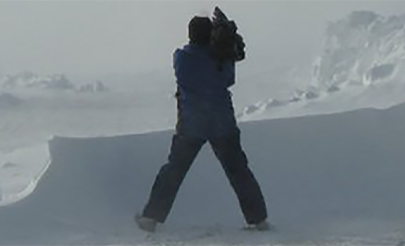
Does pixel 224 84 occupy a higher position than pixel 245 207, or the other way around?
pixel 224 84

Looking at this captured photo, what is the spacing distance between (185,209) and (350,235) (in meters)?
1.17

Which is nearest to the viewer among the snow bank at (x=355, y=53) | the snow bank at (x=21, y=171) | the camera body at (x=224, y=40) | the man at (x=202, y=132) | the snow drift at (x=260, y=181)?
the camera body at (x=224, y=40)

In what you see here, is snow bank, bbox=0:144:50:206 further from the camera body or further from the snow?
the camera body

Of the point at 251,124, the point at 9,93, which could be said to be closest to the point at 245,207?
the point at 251,124

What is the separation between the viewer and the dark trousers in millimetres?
6012

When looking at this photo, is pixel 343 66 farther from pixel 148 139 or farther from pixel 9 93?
pixel 9 93

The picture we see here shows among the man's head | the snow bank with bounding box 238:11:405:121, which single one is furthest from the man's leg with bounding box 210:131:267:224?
the snow bank with bounding box 238:11:405:121

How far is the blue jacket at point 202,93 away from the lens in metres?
5.95

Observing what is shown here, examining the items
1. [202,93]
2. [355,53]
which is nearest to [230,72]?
[202,93]

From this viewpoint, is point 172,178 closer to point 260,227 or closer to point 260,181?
point 260,227

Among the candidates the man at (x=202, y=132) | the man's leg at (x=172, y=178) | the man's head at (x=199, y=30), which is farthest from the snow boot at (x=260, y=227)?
the man's head at (x=199, y=30)

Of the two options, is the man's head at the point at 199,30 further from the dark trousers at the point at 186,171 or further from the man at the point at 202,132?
the dark trousers at the point at 186,171

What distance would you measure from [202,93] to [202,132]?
0.73 feet

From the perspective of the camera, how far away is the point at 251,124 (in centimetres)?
678
